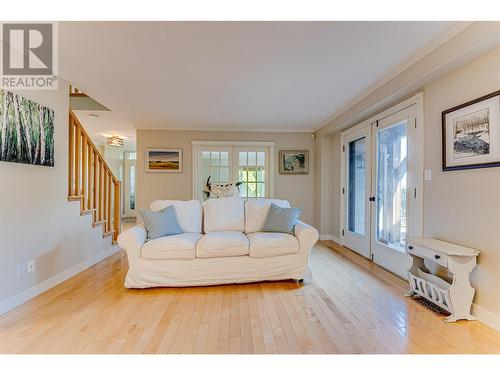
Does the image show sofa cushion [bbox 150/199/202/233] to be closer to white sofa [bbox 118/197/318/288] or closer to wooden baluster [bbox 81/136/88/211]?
white sofa [bbox 118/197/318/288]

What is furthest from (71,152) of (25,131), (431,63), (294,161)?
(431,63)

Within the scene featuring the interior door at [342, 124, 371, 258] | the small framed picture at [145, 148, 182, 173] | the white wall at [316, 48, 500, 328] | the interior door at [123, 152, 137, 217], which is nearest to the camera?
the white wall at [316, 48, 500, 328]

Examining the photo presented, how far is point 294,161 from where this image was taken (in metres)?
5.45

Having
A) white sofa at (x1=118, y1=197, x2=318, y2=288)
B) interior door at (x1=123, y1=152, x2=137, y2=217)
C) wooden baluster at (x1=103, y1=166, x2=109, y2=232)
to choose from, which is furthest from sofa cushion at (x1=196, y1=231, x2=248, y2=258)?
interior door at (x1=123, y1=152, x2=137, y2=217)

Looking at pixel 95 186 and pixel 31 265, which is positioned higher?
pixel 95 186

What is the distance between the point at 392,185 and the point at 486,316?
5.43ft

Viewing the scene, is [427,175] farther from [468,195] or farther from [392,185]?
[392,185]

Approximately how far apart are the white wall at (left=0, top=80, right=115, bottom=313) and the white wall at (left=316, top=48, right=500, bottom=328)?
389 cm

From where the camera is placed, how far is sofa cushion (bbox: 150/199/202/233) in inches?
130

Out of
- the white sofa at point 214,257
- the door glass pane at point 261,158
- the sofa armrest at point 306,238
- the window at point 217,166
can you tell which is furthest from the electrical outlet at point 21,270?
the door glass pane at point 261,158

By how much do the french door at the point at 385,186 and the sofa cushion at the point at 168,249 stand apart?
7.50 feet

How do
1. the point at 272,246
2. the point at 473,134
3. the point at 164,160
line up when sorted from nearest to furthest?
the point at 473,134 < the point at 272,246 < the point at 164,160

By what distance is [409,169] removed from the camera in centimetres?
292

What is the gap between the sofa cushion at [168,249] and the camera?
8.76 ft
